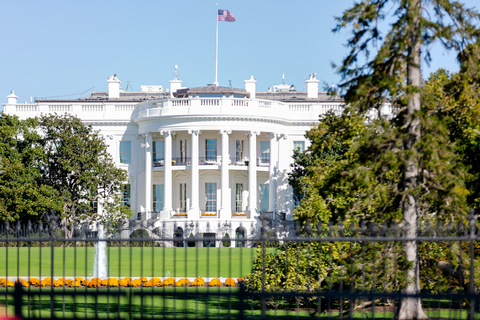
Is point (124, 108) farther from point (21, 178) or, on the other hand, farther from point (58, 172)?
point (21, 178)

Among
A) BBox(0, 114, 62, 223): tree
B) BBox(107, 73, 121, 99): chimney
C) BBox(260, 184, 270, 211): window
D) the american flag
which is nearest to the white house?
BBox(260, 184, 270, 211): window

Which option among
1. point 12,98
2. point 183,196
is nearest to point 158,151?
point 183,196

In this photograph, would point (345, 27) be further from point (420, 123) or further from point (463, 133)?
point (463, 133)

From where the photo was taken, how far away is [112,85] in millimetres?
63062

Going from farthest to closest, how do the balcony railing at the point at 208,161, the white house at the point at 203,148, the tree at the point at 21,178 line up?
the balcony railing at the point at 208,161 → the white house at the point at 203,148 → the tree at the point at 21,178

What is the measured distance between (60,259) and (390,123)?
18779 millimetres

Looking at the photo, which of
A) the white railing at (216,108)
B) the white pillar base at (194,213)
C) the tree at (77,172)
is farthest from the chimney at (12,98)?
the white pillar base at (194,213)

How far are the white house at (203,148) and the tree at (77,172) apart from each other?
351cm

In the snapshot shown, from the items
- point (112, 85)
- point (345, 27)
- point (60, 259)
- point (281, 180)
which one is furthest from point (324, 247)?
point (112, 85)

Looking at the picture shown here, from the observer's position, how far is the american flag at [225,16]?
58250 mm

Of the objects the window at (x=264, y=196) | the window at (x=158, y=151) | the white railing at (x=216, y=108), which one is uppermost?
the white railing at (x=216, y=108)

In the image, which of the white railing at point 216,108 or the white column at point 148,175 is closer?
the white railing at point 216,108

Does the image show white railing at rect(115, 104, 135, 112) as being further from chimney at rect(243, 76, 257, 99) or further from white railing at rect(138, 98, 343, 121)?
chimney at rect(243, 76, 257, 99)

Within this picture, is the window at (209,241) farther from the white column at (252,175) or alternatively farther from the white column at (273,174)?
the white column at (273,174)
